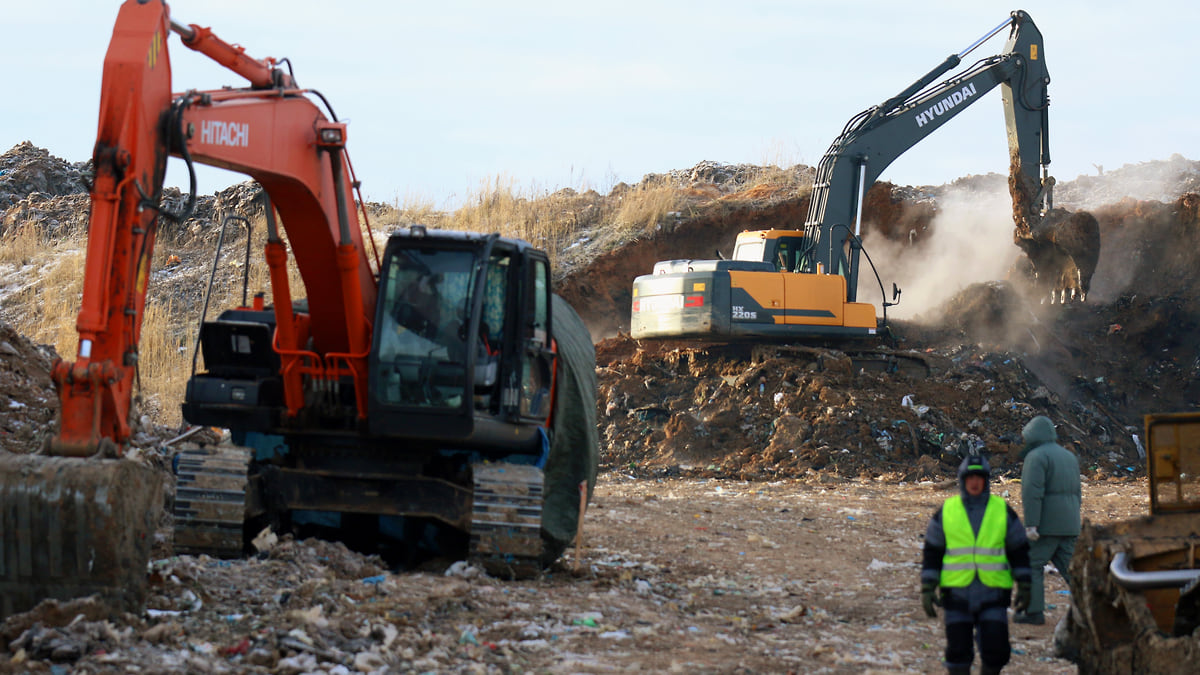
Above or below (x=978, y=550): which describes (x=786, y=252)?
above

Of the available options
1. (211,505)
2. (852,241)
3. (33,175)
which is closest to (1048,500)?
(211,505)

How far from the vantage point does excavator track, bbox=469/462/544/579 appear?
788cm

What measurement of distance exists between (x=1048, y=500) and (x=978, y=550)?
2.43 m

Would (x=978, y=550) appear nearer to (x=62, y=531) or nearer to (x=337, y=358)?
(x=62, y=531)

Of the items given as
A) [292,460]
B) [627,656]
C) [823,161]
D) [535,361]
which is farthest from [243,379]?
[823,161]

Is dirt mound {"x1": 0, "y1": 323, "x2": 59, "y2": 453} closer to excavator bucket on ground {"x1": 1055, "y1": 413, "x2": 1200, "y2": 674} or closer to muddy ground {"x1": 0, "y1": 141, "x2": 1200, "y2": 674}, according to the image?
muddy ground {"x1": 0, "y1": 141, "x2": 1200, "y2": 674}

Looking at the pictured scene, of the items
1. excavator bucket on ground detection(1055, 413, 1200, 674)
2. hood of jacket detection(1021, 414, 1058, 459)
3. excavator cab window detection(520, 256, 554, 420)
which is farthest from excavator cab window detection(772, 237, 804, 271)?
excavator bucket on ground detection(1055, 413, 1200, 674)

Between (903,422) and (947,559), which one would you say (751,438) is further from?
(947,559)

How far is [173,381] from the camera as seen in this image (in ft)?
63.0

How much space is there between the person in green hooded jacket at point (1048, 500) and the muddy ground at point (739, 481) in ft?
1.90

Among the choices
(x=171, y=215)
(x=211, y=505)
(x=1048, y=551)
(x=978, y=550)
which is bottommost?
(x=1048, y=551)

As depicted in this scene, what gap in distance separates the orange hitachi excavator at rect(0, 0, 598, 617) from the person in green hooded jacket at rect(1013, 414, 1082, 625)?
10.1ft

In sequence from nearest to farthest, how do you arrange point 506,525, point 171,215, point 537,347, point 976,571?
point 976,571 → point 171,215 → point 506,525 → point 537,347

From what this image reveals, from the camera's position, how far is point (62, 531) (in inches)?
220
